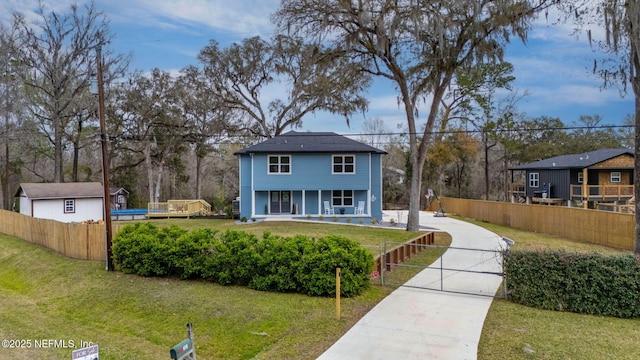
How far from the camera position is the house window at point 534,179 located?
99.6 ft

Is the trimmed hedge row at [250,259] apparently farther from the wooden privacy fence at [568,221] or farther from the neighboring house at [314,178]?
the wooden privacy fence at [568,221]

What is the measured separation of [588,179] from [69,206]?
36.6 meters

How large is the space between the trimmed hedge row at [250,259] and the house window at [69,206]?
17255 mm

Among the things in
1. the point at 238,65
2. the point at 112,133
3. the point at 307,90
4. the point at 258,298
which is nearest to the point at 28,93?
the point at 112,133

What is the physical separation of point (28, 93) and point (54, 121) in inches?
141

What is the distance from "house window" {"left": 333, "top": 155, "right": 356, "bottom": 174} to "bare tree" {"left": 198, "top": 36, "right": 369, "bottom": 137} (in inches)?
224

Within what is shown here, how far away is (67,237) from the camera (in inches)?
567

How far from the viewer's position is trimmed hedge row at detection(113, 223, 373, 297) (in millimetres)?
8703

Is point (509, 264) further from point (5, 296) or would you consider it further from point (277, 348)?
point (5, 296)

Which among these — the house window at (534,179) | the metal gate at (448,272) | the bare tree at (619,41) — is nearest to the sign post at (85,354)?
the metal gate at (448,272)

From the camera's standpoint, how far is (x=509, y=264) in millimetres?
8219

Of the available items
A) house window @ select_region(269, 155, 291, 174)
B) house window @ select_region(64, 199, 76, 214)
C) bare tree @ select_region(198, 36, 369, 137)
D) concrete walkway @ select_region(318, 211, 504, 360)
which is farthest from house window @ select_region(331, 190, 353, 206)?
house window @ select_region(64, 199, 76, 214)

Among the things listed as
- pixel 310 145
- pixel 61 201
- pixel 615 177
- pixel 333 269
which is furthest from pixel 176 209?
pixel 615 177

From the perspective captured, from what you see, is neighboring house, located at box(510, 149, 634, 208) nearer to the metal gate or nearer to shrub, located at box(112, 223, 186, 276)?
the metal gate
